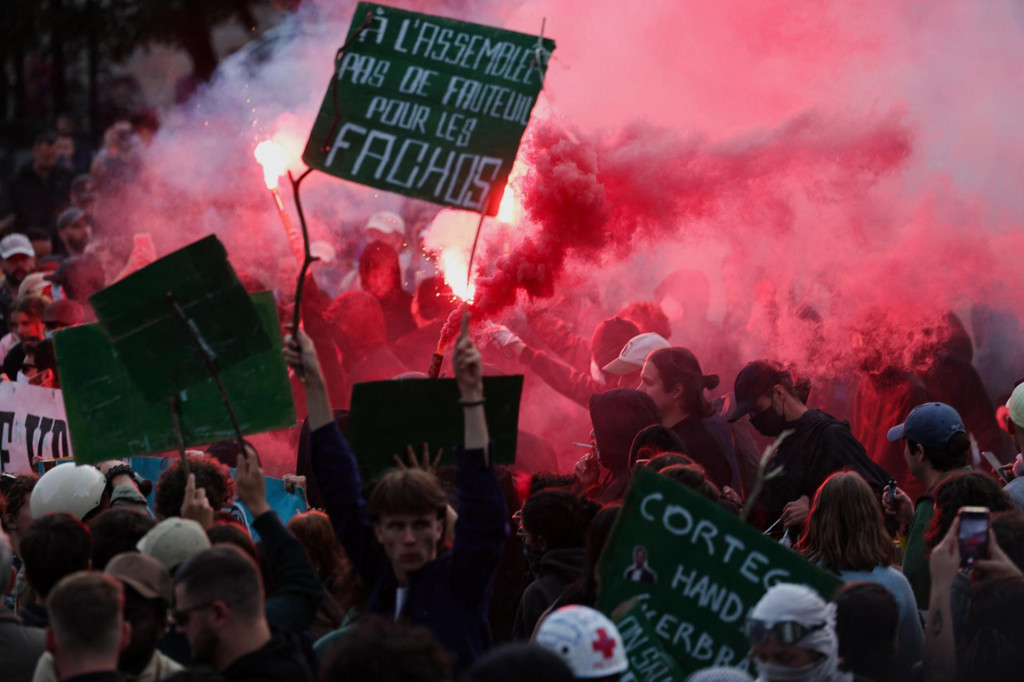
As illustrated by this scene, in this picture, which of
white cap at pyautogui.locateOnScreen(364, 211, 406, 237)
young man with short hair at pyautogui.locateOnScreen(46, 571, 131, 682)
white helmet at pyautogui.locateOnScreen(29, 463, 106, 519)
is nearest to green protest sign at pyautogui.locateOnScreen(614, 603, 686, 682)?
young man with short hair at pyautogui.locateOnScreen(46, 571, 131, 682)

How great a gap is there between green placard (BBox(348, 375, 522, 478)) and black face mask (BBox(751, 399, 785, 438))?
2.12m

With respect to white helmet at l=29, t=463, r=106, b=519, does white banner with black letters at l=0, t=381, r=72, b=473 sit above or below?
above

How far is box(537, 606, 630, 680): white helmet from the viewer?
308 centimetres

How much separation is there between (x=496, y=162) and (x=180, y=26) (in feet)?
54.9

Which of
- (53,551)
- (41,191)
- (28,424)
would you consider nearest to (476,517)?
(53,551)

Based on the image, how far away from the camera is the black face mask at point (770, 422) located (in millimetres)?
6199

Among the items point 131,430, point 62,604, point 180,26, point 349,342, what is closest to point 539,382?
point 349,342

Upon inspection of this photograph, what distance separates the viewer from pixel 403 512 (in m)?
3.73

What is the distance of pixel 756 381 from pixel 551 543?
1.92m

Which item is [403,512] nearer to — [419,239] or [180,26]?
[419,239]

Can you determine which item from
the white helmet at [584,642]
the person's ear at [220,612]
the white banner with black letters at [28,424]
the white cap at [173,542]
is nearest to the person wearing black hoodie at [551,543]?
the white cap at [173,542]

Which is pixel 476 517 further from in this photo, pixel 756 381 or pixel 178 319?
pixel 756 381

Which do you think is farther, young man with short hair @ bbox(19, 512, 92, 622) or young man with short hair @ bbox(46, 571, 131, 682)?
young man with short hair @ bbox(19, 512, 92, 622)

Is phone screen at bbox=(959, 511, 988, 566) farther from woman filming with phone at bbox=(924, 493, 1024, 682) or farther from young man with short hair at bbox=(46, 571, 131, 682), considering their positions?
young man with short hair at bbox=(46, 571, 131, 682)
